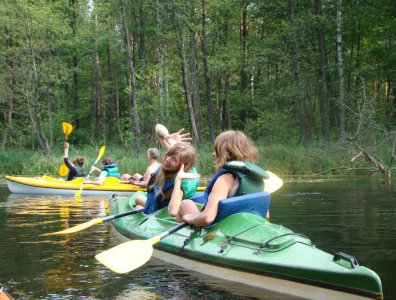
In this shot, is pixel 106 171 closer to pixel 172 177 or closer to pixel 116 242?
pixel 116 242

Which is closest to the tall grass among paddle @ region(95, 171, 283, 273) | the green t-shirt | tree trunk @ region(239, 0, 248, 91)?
tree trunk @ region(239, 0, 248, 91)

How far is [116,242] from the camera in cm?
561

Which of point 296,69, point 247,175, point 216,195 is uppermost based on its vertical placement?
point 296,69

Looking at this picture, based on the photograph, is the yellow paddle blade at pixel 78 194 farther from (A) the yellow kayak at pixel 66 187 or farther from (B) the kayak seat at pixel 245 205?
(B) the kayak seat at pixel 245 205

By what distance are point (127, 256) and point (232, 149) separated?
104 cm

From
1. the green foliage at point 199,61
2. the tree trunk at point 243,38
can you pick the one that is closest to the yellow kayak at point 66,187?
the green foliage at point 199,61

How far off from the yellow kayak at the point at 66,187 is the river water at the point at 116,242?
939 millimetres

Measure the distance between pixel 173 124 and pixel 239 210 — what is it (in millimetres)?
21212

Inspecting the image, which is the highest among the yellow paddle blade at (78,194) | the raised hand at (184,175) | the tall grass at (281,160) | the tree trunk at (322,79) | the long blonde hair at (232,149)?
the tree trunk at (322,79)

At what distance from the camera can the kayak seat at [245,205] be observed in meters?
3.90

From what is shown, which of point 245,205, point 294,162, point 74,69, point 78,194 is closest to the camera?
point 245,205

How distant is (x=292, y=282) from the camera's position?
321cm

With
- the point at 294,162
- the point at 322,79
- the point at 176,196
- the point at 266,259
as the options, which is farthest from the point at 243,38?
the point at 266,259

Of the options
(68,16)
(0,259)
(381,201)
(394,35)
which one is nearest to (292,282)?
(0,259)
